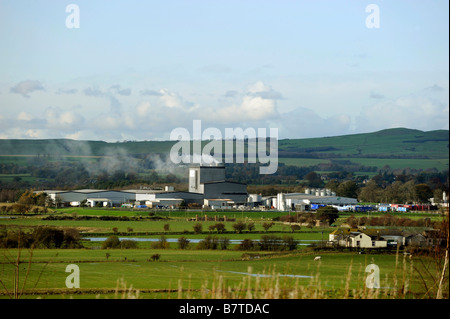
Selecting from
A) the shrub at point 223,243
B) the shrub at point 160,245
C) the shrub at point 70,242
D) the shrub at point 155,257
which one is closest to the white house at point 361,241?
the shrub at point 223,243

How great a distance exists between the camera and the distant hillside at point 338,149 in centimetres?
13430

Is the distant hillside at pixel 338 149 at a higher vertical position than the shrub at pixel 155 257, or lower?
higher

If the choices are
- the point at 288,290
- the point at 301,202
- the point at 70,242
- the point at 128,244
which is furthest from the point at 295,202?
the point at 288,290

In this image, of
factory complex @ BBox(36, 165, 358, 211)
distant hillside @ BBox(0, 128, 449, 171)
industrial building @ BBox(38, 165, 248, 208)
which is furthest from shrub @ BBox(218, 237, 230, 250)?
distant hillside @ BBox(0, 128, 449, 171)

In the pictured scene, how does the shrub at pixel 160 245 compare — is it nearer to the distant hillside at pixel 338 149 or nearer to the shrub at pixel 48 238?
the shrub at pixel 48 238

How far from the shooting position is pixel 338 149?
6555 inches

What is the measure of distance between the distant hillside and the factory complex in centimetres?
5005

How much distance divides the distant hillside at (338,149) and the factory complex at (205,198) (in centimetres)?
5005

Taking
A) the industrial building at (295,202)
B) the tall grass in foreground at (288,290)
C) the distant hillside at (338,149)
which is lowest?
the industrial building at (295,202)

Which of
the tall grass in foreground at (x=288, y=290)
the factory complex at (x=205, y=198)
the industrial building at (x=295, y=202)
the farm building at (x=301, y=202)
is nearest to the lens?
the tall grass in foreground at (x=288, y=290)

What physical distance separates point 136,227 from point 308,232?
13.3 metres

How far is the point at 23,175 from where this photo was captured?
102 m
